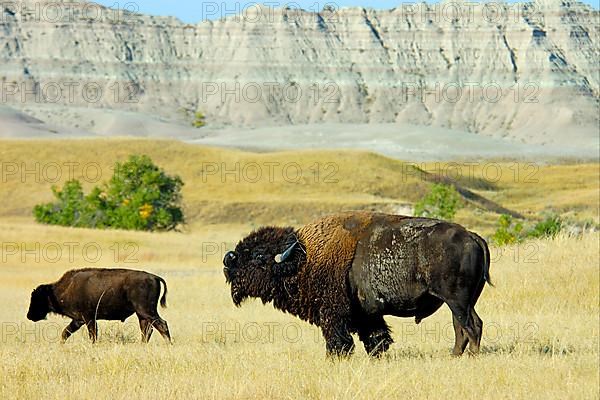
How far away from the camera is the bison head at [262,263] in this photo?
12.7 metres

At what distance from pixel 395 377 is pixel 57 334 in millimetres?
8621

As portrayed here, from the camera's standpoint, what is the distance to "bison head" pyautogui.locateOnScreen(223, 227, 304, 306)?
12.7m

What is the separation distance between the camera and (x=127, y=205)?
206 feet

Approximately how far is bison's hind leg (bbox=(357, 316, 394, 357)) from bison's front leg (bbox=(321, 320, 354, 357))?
31 centimetres

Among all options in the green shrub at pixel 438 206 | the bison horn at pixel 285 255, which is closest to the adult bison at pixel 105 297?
the bison horn at pixel 285 255

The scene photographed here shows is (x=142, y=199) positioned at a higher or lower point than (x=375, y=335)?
lower

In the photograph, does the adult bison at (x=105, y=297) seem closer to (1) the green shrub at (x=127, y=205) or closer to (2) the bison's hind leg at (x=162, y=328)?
(2) the bison's hind leg at (x=162, y=328)

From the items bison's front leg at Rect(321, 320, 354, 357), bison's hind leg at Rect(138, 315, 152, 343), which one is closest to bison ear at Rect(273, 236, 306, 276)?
bison's front leg at Rect(321, 320, 354, 357)

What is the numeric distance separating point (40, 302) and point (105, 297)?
4.27 ft

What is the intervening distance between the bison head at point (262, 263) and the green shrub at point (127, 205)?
158ft

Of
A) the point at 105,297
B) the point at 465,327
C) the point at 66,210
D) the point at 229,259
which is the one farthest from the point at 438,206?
the point at 465,327

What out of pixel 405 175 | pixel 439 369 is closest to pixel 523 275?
pixel 439 369

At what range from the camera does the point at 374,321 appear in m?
12.6

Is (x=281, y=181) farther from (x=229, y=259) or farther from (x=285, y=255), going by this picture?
(x=285, y=255)
